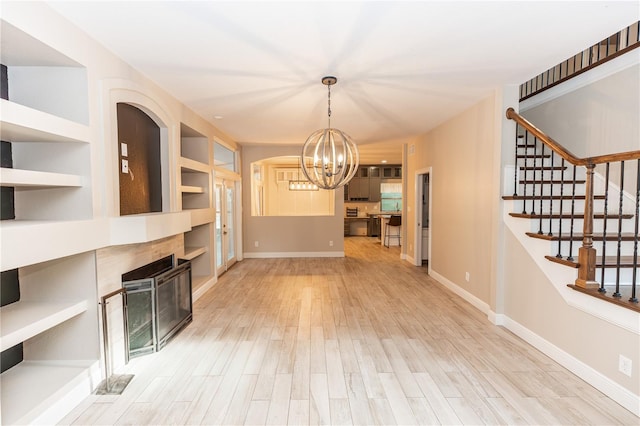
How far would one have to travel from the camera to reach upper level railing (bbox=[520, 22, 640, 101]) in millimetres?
3230

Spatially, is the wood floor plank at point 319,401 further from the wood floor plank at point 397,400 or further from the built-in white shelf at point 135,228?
the built-in white shelf at point 135,228

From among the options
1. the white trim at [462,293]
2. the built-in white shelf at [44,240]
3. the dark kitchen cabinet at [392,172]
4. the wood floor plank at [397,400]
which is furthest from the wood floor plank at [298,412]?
the dark kitchen cabinet at [392,172]

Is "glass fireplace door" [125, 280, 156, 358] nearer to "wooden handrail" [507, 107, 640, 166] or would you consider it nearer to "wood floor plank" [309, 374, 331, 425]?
"wood floor plank" [309, 374, 331, 425]

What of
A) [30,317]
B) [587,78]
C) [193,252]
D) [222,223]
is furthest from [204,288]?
[587,78]

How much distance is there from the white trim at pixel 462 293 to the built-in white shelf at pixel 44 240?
4.04m

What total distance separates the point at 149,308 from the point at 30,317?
0.92 metres

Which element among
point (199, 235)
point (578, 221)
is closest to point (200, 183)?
point (199, 235)

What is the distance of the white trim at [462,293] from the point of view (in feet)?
12.4

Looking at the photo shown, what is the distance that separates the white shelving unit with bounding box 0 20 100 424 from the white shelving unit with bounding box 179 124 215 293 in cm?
234

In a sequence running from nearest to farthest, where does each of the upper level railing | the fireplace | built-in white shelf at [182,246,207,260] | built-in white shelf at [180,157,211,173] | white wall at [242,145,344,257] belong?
the fireplace
the upper level railing
built-in white shelf at [180,157,211,173]
built-in white shelf at [182,246,207,260]
white wall at [242,145,344,257]

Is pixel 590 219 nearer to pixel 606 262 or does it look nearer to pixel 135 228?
pixel 606 262

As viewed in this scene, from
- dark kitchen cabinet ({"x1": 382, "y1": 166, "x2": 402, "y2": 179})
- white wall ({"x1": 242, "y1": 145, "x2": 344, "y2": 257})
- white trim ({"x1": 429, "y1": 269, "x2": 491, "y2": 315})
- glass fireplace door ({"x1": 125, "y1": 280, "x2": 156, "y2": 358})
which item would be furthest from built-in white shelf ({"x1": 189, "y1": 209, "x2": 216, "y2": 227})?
A: dark kitchen cabinet ({"x1": 382, "y1": 166, "x2": 402, "y2": 179})

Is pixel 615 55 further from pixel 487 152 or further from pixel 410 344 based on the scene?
pixel 410 344

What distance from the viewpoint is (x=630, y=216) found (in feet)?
9.98
